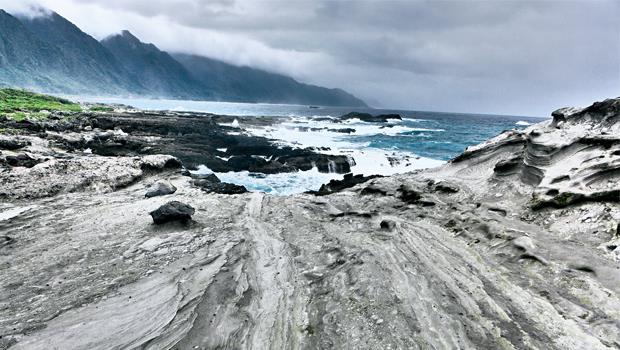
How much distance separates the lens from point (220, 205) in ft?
50.2

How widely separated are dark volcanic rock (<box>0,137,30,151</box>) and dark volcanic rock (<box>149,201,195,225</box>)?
1508cm

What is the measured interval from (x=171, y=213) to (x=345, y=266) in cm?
665

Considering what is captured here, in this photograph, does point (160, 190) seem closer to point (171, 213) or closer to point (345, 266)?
point (171, 213)

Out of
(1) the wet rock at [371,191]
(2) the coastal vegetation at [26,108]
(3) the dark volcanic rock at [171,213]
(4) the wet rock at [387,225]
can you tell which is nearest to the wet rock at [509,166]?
(1) the wet rock at [371,191]

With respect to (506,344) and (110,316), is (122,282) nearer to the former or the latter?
(110,316)

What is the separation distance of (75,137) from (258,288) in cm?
3052

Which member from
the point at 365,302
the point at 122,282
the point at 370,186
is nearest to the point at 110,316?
the point at 122,282

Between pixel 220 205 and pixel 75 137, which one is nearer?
pixel 220 205

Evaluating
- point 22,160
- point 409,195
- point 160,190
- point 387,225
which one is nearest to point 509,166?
point 409,195

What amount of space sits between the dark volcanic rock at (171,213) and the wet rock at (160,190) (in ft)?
14.7

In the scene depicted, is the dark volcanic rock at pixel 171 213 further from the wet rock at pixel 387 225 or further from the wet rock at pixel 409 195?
the wet rock at pixel 409 195

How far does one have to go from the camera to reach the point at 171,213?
12.5m

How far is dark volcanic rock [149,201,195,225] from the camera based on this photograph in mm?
12438

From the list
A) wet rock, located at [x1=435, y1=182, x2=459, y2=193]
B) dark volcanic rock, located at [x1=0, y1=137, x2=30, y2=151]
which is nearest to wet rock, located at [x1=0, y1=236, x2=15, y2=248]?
dark volcanic rock, located at [x1=0, y1=137, x2=30, y2=151]
